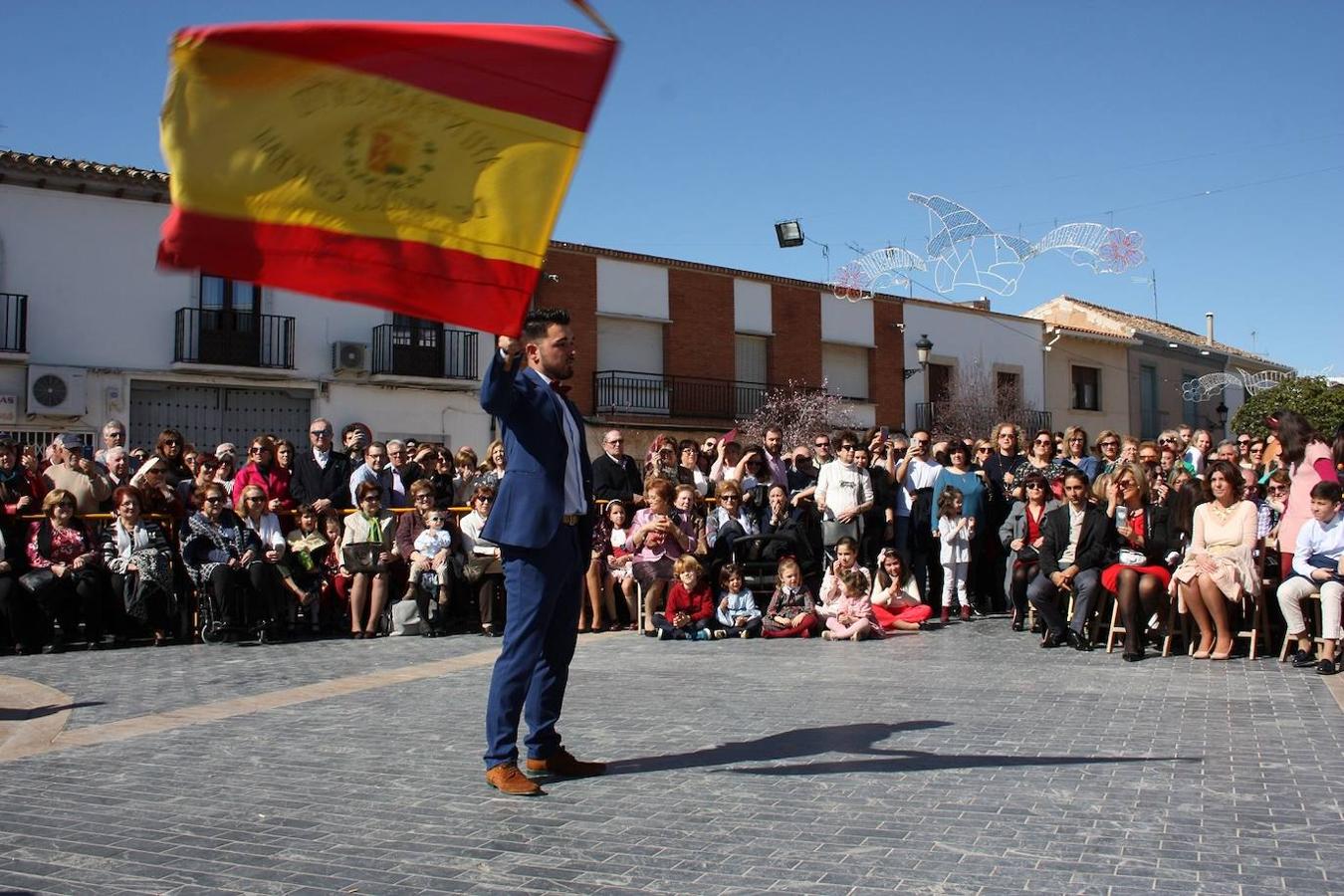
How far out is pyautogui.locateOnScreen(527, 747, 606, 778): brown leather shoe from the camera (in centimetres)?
561

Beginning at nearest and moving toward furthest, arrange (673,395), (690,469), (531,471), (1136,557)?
(531,471), (1136,557), (690,469), (673,395)

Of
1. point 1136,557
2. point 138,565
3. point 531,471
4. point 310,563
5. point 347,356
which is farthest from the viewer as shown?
point 347,356

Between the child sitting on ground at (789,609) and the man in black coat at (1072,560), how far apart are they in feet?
6.41

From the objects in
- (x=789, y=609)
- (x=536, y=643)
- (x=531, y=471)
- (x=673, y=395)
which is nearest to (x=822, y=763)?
(x=536, y=643)

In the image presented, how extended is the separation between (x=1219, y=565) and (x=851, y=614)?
310cm

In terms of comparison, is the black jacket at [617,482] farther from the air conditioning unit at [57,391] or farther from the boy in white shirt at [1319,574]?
the air conditioning unit at [57,391]

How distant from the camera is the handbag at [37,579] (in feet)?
35.4

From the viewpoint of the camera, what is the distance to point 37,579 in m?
10.8

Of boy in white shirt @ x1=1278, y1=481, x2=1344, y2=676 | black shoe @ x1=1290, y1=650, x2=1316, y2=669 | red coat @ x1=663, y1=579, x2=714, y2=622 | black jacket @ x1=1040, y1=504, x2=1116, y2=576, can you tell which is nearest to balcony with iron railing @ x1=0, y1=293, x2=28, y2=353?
red coat @ x1=663, y1=579, x2=714, y2=622

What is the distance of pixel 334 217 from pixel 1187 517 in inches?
324

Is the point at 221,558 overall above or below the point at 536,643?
above

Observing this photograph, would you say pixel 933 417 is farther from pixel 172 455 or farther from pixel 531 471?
pixel 531 471

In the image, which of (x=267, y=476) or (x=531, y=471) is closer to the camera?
(x=531, y=471)

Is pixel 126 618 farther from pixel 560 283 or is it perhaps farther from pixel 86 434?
pixel 560 283
